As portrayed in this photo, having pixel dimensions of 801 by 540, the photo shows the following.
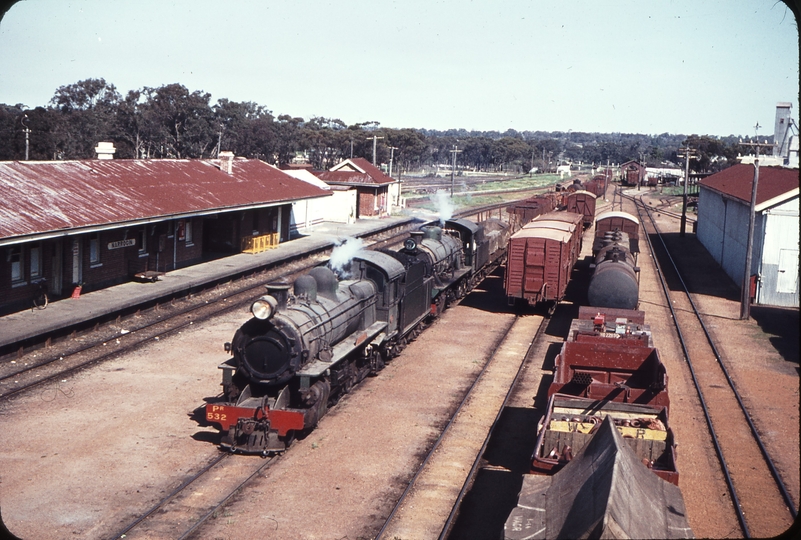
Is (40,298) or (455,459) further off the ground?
(40,298)

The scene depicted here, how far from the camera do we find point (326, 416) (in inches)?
607

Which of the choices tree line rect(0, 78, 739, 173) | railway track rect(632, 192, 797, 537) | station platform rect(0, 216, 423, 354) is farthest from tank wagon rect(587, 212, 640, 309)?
tree line rect(0, 78, 739, 173)

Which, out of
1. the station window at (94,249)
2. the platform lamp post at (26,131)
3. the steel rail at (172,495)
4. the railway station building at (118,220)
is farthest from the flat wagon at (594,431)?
the platform lamp post at (26,131)

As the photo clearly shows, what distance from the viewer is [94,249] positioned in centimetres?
2639

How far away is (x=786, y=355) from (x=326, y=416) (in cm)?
1456

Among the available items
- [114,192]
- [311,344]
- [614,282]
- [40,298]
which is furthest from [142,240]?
[614,282]

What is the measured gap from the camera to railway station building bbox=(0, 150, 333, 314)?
2256 cm

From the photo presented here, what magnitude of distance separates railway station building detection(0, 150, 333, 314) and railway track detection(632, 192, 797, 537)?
61.8 feet

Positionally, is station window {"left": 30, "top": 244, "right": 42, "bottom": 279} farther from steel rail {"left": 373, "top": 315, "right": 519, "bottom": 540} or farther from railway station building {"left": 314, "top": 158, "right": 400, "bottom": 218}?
railway station building {"left": 314, "top": 158, "right": 400, "bottom": 218}

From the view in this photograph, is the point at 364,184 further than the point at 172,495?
Yes

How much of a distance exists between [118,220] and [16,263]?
11.9 ft

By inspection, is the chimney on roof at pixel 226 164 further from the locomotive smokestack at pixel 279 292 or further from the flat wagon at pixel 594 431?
the flat wagon at pixel 594 431

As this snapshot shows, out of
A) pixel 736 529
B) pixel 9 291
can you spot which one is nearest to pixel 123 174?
pixel 9 291

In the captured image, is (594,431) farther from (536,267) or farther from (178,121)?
(178,121)
